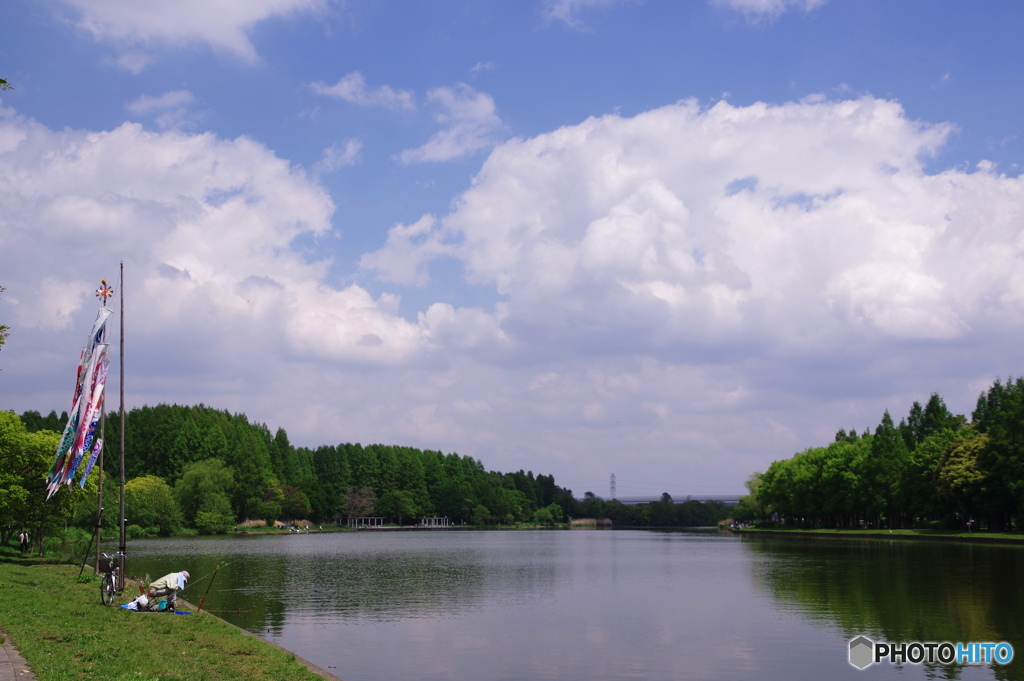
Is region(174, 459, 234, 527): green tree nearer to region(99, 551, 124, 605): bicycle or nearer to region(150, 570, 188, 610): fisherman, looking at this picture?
region(99, 551, 124, 605): bicycle

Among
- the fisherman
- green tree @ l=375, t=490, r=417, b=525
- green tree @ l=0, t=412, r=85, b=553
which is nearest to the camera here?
the fisherman

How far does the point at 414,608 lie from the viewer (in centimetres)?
3198

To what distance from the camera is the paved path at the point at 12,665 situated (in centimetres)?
1322

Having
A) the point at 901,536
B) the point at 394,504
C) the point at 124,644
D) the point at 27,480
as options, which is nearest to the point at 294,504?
the point at 394,504

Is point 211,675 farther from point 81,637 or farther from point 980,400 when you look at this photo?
point 980,400

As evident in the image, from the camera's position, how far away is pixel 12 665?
46.5 ft

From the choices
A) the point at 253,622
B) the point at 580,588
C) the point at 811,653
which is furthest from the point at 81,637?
the point at 580,588

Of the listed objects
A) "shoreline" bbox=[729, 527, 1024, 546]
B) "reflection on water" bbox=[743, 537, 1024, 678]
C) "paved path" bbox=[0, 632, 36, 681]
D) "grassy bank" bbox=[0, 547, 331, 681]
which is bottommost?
"shoreline" bbox=[729, 527, 1024, 546]

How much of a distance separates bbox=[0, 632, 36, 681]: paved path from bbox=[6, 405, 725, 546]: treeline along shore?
24797 mm

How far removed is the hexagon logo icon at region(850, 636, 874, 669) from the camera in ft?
69.6

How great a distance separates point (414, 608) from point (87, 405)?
13.7 m

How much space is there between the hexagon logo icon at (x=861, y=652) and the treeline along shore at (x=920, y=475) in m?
55.7

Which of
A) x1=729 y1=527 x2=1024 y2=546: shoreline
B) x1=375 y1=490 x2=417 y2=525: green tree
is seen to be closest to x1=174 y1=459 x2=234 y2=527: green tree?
x1=375 y1=490 x2=417 y2=525: green tree

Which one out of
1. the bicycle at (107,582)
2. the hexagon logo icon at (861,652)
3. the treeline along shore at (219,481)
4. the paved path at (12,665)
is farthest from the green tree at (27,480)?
the hexagon logo icon at (861,652)
